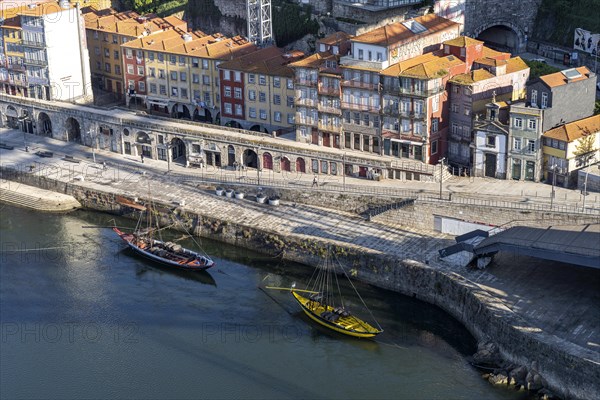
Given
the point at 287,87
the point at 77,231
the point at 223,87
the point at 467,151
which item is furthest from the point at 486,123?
the point at 77,231

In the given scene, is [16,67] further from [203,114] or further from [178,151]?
[178,151]

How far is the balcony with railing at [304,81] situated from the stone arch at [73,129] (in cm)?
2385

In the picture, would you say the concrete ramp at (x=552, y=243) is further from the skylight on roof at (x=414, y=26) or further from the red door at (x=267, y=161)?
the red door at (x=267, y=161)

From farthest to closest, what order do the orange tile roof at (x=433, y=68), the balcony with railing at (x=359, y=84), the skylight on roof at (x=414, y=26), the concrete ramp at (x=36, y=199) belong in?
the concrete ramp at (x=36, y=199), the skylight on roof at (x=414, y=26), the balcony with railing at (x=359, y=84), the orange tile roof at (x=433, y=68)

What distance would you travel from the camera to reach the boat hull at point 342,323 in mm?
77875

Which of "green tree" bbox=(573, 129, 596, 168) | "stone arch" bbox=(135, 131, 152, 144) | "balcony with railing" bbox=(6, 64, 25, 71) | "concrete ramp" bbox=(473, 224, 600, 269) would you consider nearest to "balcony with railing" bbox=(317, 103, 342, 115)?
"stone arch" bbox=(135, 131, 152, 144)

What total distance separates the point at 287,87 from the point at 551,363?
39.9 metres

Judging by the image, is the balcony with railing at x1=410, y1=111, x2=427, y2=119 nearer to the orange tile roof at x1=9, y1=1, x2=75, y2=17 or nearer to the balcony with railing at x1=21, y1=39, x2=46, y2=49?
the orange tile roof at x1=9, y1=1, x2=75, y2=17

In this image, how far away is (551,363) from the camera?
70.4 m

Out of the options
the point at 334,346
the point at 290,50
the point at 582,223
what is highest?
the point at 290,50

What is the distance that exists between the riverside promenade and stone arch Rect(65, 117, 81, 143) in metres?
1.11

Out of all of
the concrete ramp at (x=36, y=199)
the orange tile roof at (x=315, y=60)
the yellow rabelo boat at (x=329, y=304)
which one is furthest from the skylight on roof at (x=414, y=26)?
the concrete ramp at (x=36, y=199)

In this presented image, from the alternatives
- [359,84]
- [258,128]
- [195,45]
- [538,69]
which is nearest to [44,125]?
[195,45]

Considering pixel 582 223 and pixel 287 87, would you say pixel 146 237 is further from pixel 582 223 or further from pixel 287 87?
pixel 582 223
